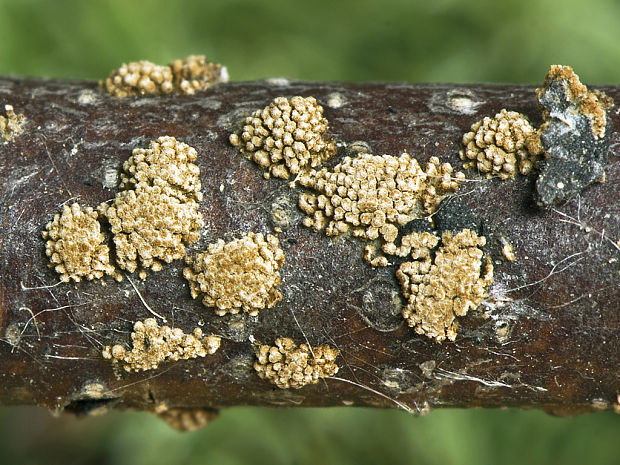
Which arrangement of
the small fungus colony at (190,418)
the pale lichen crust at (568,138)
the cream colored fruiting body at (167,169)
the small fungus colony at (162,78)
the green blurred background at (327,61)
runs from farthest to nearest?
the green blurred background at (327,61)
the small fungus colony at (190,418)
the small fungus colony at (162,78)
the cream colored fruiting body at (167,169)
the pale lichen crust at (568,138)

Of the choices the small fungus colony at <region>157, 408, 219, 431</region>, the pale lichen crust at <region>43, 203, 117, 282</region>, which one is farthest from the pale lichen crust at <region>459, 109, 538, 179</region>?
the small fungus colony at <region>157, 408, 219, 431</region>

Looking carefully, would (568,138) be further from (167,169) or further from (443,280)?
(167,169)

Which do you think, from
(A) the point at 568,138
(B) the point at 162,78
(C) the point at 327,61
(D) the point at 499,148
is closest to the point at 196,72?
(B) the point at 162,78

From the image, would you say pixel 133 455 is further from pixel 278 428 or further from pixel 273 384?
pixel 273 384

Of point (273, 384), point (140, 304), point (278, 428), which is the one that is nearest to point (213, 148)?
point (140, 304)

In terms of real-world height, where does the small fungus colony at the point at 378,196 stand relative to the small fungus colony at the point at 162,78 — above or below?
below

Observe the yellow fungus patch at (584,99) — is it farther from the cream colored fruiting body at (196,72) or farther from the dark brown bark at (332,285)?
the cream colored fruiting body at (196,72)

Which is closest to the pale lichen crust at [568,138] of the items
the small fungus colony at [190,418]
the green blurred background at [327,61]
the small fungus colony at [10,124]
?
the small fungus colony at [10,124]
